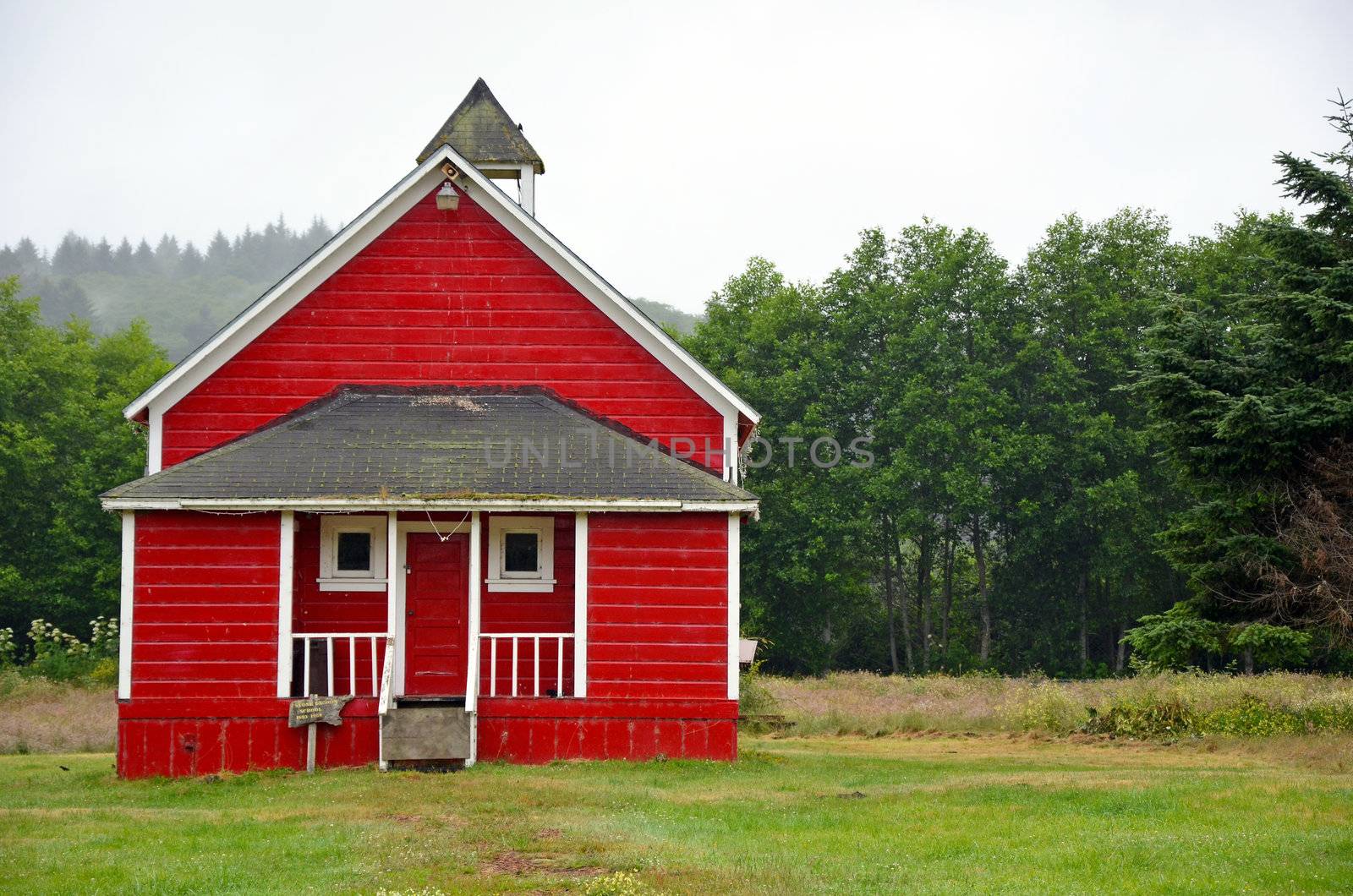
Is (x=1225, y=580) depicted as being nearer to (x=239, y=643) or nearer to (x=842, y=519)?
(x=239, y=643)

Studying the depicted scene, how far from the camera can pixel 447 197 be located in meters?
19.6

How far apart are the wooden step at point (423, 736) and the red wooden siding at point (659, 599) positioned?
189cm

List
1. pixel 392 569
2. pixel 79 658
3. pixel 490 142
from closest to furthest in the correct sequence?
pixel 392 569 < pixel 490 142 < pixel 79 658

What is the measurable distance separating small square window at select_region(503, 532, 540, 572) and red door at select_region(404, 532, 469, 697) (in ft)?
1.93

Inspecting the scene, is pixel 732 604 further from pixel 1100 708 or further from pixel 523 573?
pixel 1100 708

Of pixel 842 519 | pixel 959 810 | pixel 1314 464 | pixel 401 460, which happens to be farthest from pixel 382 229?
pixel 842 519

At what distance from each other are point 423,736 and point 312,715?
149cm

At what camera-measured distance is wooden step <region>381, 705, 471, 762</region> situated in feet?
54.5

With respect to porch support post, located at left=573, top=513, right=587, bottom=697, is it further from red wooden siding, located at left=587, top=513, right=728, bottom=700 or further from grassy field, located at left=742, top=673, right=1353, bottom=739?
grassy field, located at left=742, top=673, right=1353, bottom=739

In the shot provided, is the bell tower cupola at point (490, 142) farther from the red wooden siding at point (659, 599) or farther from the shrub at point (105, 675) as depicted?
the shrub at point (105, 675)

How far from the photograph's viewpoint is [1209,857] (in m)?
10.6

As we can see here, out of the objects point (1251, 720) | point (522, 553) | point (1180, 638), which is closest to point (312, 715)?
point (522, 553)

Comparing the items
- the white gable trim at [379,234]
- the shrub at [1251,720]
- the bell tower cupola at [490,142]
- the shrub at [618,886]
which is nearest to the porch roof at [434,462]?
the white gable trim at [379,234]

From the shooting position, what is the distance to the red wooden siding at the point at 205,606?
17328 mm
